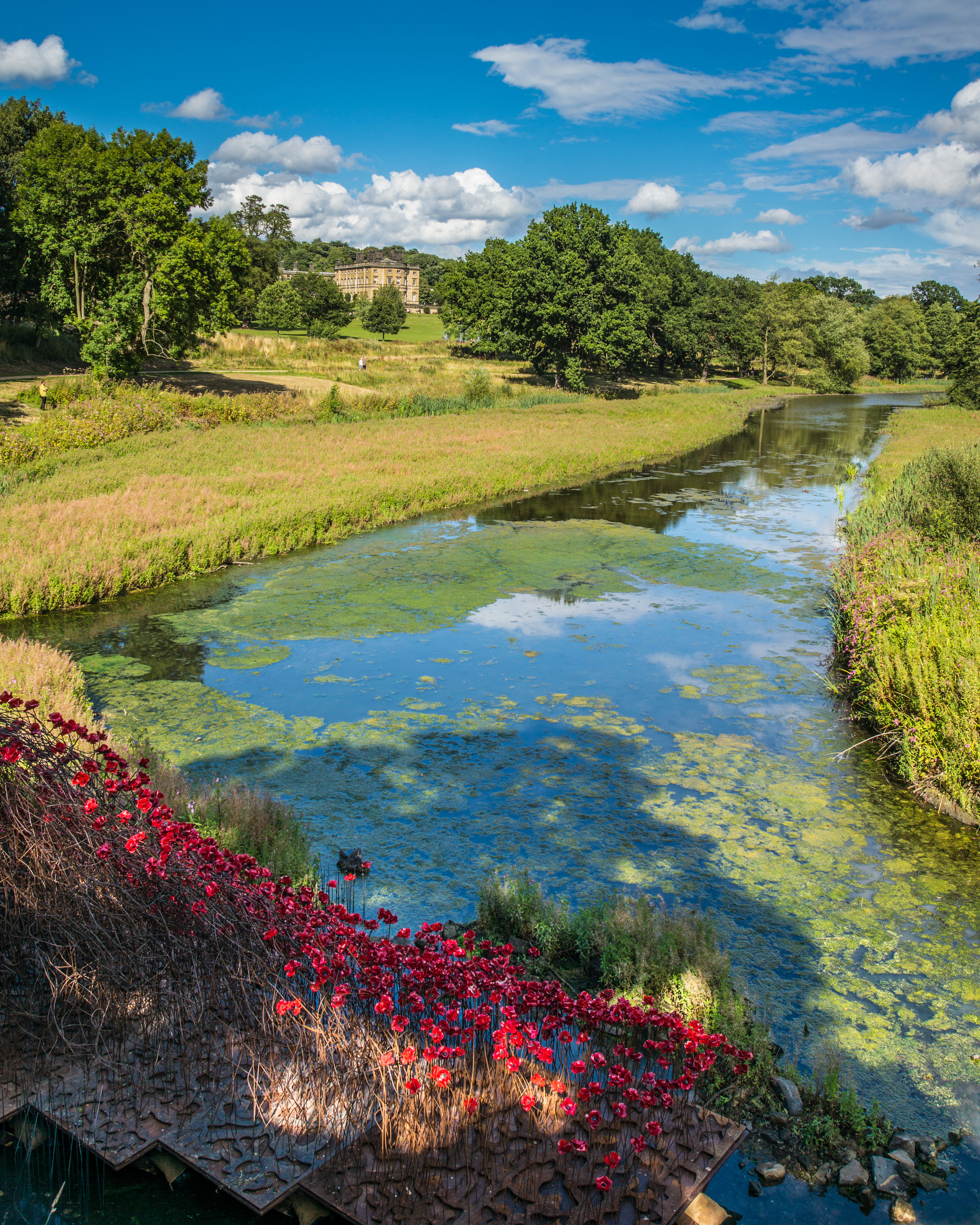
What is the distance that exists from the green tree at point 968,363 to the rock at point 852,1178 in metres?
57.7

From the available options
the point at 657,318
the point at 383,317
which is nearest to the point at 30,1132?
the point at 657,318

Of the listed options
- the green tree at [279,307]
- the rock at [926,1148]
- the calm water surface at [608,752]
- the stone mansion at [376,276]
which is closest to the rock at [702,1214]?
the calm water surface at [608,752]

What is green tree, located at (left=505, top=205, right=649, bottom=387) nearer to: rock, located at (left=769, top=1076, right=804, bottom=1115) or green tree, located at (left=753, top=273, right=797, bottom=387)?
green tree, located at (left=753, top=273, right=797, bottom=387)

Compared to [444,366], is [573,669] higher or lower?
lower

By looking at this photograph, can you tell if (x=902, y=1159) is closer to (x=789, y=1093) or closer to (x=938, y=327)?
(x=789, y=1093)

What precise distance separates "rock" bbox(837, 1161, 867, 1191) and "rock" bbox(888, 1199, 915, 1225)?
14 cm

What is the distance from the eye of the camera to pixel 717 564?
17891 mm

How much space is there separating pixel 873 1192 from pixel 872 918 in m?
2.54

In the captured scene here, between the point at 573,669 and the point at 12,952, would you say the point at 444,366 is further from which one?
the point at 12,952

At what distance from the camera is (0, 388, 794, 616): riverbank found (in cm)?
1442

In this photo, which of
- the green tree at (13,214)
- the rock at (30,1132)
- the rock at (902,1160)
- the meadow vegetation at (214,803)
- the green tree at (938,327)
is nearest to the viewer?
the rock at (30,1132)

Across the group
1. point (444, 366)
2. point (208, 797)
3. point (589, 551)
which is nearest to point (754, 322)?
point (444, 366)

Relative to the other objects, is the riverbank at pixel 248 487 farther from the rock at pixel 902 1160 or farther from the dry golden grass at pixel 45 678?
the rock at pixel 902 1160

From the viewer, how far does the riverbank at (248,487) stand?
47.3 ft
